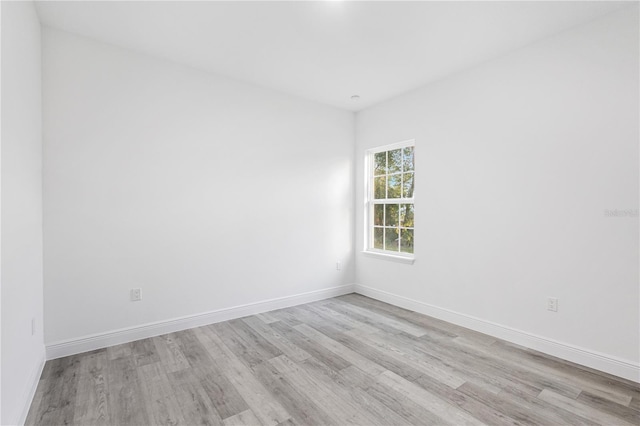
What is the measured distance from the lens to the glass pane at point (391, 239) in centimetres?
412

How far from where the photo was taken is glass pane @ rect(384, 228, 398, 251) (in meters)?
4.12

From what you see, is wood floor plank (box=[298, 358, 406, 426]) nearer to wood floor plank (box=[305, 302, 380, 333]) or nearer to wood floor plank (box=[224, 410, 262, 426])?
wood floor plank (box=[224, 410, 262, 426])

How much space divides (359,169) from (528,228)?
2.29 m

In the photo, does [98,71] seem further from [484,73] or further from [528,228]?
[528,228]

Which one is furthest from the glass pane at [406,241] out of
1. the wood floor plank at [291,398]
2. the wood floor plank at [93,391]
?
the wood floor plank at [93,391]

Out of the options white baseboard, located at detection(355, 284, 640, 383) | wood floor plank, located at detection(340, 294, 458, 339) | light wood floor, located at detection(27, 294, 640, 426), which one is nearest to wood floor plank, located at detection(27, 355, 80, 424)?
light wood floor, located at detection(27, 294, 640, 426)

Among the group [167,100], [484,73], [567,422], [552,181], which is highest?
[484,73]

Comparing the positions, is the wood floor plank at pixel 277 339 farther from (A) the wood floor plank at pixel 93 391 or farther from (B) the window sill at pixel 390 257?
(B) the window sill at pixel 390 257

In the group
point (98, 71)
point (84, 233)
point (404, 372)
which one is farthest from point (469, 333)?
point (98, 71)

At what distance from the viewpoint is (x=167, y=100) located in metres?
3.06

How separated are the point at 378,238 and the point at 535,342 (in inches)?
83.2

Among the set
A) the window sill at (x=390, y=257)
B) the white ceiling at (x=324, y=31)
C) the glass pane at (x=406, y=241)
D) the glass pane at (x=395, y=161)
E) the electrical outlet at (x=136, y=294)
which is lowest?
the electrical outlet at (x=136, y=294)

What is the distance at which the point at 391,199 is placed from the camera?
13.7 ft

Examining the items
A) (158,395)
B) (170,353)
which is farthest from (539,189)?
(170,353)
